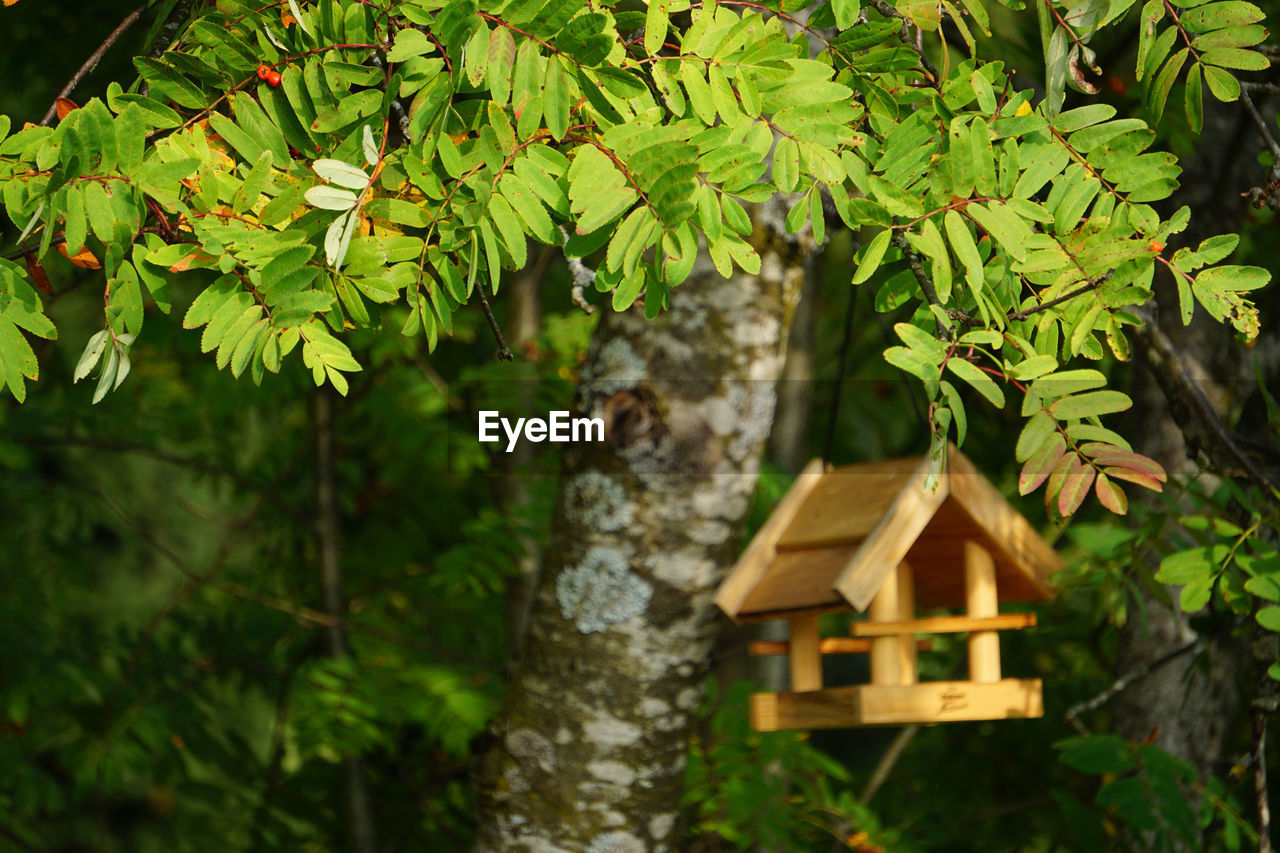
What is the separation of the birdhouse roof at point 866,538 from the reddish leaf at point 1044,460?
0.68 m

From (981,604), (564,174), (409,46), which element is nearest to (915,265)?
(564,174)

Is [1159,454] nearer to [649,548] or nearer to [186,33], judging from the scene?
[649,548]

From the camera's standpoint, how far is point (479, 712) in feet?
9.41

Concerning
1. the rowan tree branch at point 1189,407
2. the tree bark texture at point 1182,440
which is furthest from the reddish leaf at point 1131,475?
the tree bark texture at point 1182,440

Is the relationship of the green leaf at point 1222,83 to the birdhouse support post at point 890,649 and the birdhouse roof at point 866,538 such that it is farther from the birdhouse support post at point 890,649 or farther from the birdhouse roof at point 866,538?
the birdhouse support post at point 890,649

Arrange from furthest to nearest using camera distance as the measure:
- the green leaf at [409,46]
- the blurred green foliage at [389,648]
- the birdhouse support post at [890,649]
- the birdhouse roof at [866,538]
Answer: the blurred green foliage at [389,648] → the birdhouse support post at [890,649] → the birdhouse roof at [866,538] → the green leaf at [409,46]

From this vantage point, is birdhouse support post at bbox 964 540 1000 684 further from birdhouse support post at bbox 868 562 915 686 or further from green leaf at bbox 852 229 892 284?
green leaf at bbox 852 229 892 284

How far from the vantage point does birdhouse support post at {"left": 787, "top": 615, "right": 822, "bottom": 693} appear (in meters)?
2.12

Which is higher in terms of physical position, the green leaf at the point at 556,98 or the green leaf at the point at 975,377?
the green leaf at the point at 556,98

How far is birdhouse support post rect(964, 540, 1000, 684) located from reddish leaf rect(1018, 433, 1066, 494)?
1.03m

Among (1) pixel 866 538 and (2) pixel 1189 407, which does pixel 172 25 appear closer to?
(1) pixel 866 538

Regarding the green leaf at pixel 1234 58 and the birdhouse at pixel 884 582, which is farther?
the birdhouse at pixel 884 582

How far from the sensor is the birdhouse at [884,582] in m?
1.96

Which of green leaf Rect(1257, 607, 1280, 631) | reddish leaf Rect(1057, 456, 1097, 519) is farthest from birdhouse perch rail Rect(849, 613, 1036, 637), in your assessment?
reddish leaf Rect(1057, 456, 1097, 519)
